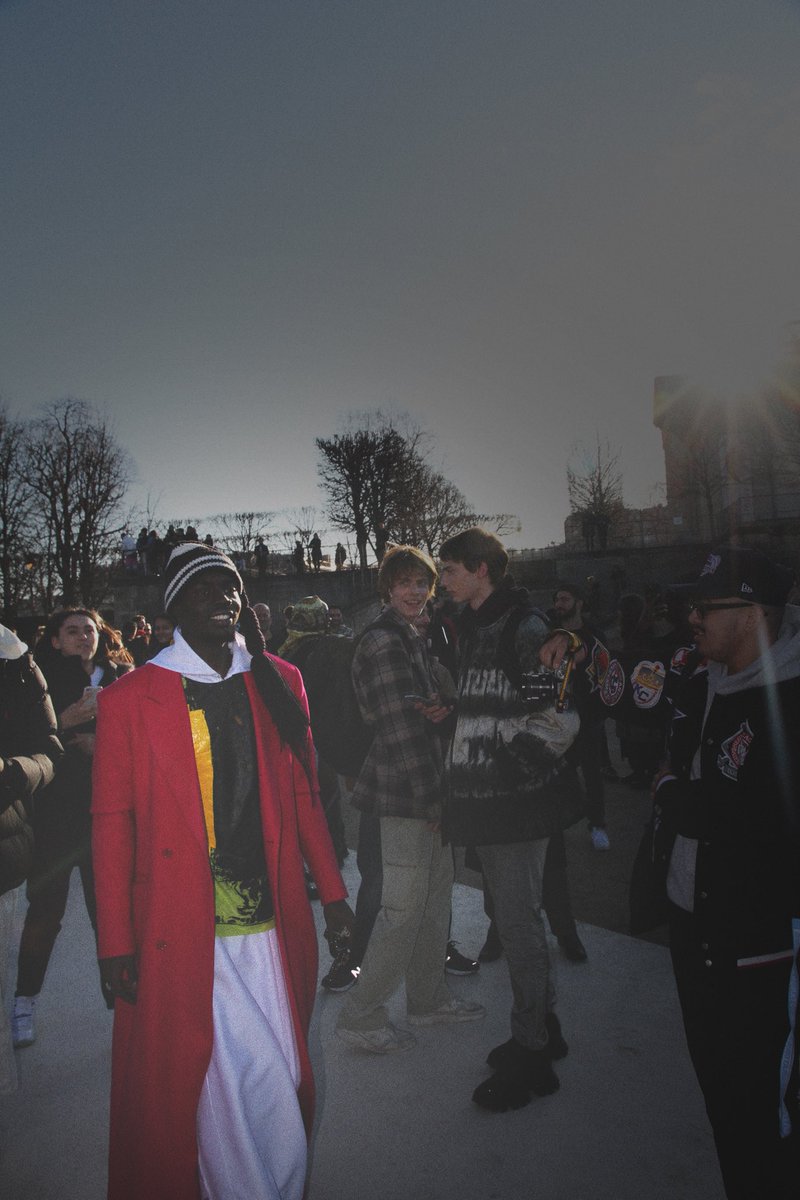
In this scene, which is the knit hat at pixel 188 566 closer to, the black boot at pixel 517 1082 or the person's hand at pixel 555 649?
the person's hand at pixel 555 649

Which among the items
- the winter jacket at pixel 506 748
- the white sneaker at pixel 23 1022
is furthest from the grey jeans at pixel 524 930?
the white sneaker at pixel 23 1022

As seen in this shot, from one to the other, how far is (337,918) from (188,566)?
117cm

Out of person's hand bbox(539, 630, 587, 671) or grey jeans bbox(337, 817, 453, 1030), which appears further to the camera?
grey jeans bbox(337, 817, 453, 1030)

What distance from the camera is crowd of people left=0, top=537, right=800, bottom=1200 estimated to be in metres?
2.04

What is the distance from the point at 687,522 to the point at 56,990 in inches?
1696

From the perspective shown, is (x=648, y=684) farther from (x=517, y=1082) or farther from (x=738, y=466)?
(x=738, y=466)

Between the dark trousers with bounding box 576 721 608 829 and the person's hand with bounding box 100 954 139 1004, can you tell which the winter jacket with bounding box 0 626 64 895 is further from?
the dark trousers with bounding box 576 721 608 829

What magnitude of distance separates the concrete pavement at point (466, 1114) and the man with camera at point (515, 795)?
20 cm

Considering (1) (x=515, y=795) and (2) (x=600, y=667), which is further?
(2) (x=600, y=667)

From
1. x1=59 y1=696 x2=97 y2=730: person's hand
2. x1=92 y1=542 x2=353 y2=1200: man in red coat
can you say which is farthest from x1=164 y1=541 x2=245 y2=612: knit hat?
x1=59 y1=696 x2=97 y2=730: person's hand

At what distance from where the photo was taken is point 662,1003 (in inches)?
147

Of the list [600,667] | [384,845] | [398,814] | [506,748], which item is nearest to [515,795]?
[506,748]

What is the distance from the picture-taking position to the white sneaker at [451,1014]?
146 inches

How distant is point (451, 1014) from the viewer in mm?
3734
